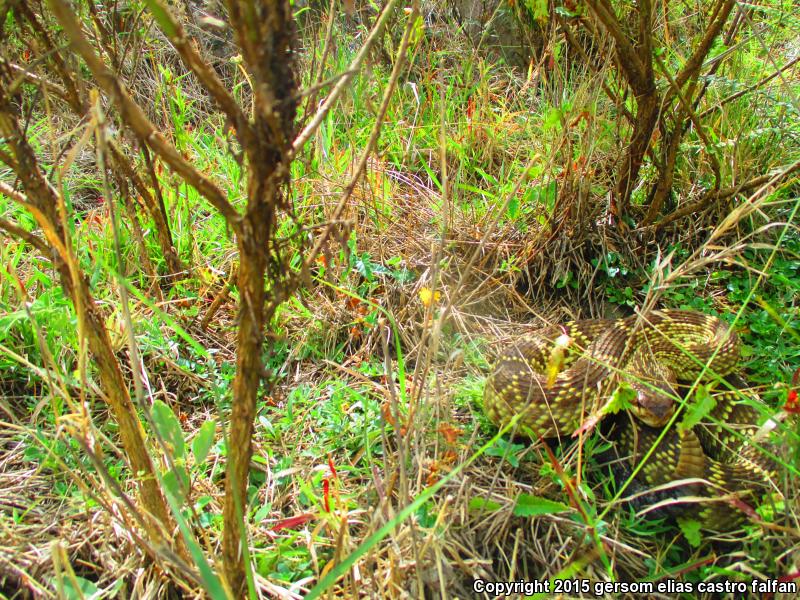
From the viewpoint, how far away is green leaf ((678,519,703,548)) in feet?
5.88

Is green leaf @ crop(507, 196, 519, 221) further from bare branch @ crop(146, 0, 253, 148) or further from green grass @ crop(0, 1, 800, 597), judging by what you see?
bare branch @ crop(146, 0, 253, 148)

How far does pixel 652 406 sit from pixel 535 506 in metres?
0.61

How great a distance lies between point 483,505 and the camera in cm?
179

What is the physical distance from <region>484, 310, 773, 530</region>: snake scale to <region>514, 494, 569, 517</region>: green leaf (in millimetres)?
242

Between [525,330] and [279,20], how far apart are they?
197 centimetres

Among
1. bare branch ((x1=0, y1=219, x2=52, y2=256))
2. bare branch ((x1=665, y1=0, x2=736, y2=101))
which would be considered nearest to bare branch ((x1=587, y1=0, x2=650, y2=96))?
bare branch ((x1=665, y1=0, x2=736, y2=101))

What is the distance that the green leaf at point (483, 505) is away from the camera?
1.75 m

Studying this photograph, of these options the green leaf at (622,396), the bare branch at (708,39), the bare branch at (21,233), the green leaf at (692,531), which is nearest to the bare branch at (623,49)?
the bare branch at (708,39)

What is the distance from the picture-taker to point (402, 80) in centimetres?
430

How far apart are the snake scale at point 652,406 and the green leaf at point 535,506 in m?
0.24

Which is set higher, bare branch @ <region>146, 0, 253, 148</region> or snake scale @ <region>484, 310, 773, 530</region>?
bare branch @ <region>146, 0, 253, 148</region>

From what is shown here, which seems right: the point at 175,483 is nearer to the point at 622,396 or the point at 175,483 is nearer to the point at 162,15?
the point at 162,15

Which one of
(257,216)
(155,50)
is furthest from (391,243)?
(155,50)

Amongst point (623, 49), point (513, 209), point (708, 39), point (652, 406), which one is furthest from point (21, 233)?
point (708, 39)
